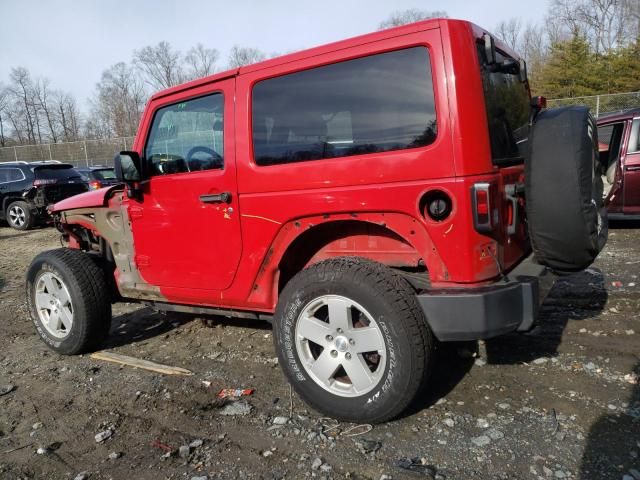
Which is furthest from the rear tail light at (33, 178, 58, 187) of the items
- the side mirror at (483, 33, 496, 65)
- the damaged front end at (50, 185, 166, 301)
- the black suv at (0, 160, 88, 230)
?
the side mirror at (483, 33, 496, 65)

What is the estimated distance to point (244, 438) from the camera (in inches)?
111

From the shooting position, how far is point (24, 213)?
43.1 feet

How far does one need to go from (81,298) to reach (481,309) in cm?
314

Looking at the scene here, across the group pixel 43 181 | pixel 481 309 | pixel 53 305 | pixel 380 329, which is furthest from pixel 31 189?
pixel 481 309

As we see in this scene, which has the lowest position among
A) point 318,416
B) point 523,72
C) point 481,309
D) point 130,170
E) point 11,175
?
point 318,416

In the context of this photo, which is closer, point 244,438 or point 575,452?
point 575,452

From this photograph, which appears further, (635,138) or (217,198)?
(635,138)

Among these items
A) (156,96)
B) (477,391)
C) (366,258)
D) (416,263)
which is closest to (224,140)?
(156,96)

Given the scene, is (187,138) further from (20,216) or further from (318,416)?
(20,216)

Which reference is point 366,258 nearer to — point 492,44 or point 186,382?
point 492,44

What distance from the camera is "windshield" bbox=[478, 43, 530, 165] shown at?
2.65m

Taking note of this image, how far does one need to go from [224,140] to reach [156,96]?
0.89 m

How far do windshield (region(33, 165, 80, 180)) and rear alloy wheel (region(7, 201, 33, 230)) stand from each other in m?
0.87

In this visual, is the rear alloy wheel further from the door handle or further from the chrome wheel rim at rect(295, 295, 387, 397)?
the chrome wheel rim at rect(295, 295, 387, 397)
